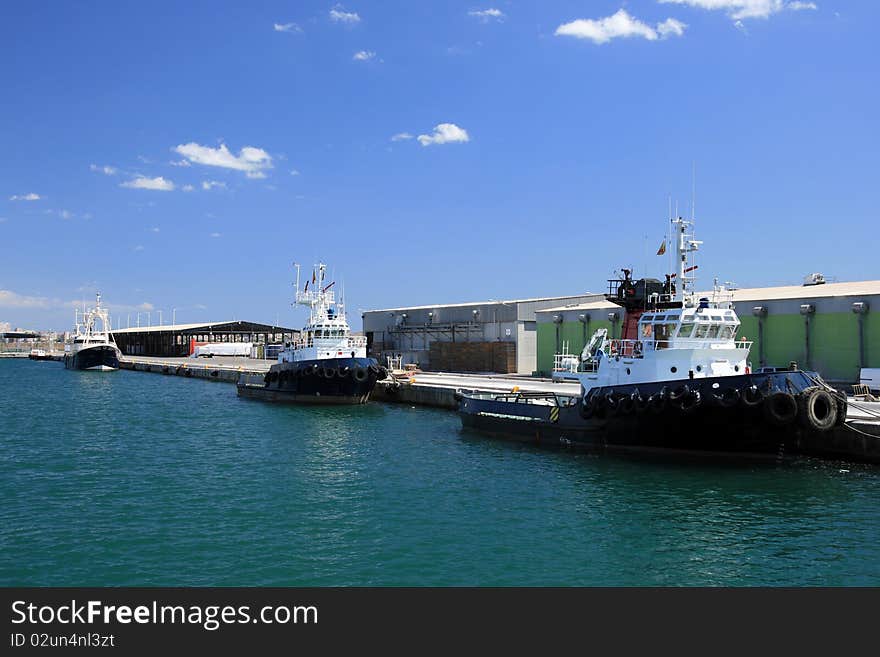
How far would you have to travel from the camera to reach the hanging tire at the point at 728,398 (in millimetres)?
21109

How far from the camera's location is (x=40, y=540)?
48.4 feet

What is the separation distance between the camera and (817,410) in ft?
68.6

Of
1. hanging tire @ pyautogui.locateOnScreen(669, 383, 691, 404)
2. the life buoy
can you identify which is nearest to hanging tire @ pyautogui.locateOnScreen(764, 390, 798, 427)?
the life buoy

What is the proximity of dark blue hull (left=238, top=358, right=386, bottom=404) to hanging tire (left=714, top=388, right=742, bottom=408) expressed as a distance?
25.8 meters

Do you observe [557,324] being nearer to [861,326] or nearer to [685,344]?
[861,326]

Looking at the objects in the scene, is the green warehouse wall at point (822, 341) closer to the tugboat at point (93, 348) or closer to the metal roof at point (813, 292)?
the metal roof at point (813, 292)

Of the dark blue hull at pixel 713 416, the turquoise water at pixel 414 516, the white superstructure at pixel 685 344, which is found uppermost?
the white superstructure at pixel 685 344

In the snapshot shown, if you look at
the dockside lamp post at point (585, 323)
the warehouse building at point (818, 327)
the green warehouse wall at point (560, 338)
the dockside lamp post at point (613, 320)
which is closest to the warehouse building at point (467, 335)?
the green warehouse wall at point (560, 338)

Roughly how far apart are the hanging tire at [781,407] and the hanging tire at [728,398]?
0.83 m

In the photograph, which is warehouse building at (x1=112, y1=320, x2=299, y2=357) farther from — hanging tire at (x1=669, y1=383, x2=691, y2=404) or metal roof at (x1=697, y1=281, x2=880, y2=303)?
hanging tire at (x1=669, y1=383, x2=691, y2=404)

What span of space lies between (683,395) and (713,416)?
1084 millimetres

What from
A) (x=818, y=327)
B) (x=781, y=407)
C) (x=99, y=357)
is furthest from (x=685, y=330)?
(x=99, y=357)
